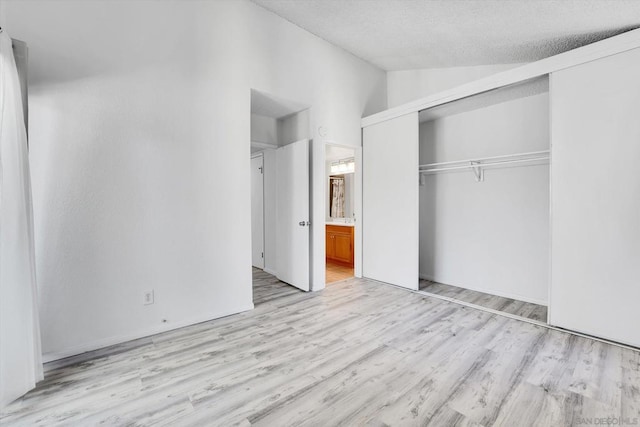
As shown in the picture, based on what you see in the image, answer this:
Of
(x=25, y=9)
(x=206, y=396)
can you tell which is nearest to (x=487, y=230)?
(x=206, y=396)

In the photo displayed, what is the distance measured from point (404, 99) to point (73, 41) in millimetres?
4034

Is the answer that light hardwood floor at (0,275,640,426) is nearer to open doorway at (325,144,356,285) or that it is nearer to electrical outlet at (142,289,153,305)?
electrical outlet at (142,289,153,305)

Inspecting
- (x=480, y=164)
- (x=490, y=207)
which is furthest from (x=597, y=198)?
(x=480, y=164)

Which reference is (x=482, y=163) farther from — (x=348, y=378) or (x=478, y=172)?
(x=348, y=378)

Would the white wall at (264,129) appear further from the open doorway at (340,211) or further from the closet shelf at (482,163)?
the closet shelf at (482,163)

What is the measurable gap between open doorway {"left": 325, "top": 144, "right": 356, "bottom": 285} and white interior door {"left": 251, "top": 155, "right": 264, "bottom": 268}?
126 cm

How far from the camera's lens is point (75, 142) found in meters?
2.23

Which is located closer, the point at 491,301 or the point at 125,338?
the point at 125,338

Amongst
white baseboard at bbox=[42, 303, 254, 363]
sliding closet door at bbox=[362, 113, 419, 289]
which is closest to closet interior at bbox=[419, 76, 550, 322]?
sliding closet door at bbox=[362, 113, 419, 289]

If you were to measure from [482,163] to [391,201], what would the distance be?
1243 millimetres

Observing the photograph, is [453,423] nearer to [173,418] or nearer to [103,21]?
[173,418]

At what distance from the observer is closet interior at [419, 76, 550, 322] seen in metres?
3.27

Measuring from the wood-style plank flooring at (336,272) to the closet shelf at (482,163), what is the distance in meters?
2.01

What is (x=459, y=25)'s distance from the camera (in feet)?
9.50
